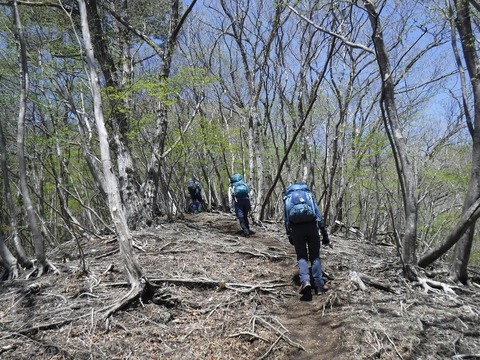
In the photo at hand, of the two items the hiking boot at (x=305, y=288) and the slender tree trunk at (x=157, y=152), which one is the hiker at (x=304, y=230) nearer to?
the hiking boot at (x=305, y=288)

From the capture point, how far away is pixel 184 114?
50.5ft

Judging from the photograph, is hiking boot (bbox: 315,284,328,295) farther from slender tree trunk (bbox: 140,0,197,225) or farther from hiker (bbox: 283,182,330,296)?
slender tree trunk (bbox: 140,0,197,225)

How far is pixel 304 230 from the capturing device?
4.95 m

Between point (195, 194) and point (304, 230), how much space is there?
1052cm

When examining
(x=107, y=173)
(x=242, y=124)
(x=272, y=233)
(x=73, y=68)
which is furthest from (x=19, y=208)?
(x=107, y=173)

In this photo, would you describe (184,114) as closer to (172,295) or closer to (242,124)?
(242,124)

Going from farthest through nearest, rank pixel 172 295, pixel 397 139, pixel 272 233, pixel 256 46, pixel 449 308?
pixel 256 46 → pixel 272 233 → pixel 397 139 → pixel 172 295 → pixel 449 308

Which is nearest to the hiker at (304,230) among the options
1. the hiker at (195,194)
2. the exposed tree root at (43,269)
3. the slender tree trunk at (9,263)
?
the exposed tree root at (43,269)

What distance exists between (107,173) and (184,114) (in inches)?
447

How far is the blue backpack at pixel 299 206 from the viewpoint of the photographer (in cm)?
482

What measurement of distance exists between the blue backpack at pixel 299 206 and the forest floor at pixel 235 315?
1095 millimetres

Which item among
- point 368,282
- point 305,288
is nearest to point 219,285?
point 305,288

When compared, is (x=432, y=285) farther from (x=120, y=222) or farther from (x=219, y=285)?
(x=120, y=222)

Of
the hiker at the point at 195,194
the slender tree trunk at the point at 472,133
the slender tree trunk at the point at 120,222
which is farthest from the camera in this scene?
the hiker at the point at 195,194
